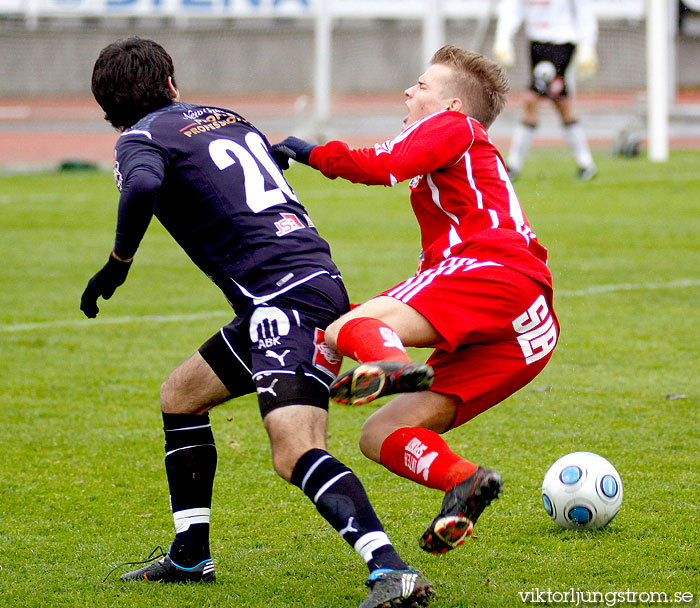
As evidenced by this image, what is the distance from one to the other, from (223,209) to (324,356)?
562 mm

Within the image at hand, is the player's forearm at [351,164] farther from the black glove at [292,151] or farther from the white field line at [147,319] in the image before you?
the white field line at [147,319]

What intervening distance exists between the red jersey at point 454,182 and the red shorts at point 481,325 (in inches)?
2.7

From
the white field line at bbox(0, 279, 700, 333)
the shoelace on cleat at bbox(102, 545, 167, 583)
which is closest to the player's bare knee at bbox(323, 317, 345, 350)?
the shoelace on cleat at bbox(102, 545, 167, 583)

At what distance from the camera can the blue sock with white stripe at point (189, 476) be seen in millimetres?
3729

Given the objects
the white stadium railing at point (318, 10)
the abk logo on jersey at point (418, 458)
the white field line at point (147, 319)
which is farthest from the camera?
the white stadium railing at point (318, 10)

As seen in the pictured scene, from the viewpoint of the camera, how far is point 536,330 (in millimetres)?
3613

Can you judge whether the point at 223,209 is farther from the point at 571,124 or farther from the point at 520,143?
the point at 571,124

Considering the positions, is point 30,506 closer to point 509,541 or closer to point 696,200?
point 509,541

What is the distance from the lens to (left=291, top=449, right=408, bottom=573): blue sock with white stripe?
3.10 metres

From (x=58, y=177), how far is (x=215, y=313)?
9360mm

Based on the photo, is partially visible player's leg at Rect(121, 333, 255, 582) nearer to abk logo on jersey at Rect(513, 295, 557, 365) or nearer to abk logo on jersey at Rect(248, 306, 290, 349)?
abk logo on jersey at Rect(248, 306, 290, 349)

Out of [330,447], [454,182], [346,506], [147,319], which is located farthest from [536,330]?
[147,319]

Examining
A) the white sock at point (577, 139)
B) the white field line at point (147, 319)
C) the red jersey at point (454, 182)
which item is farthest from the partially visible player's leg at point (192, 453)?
the white sock at point (577, 139)

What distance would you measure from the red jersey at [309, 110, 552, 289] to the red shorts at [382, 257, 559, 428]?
0.07m
